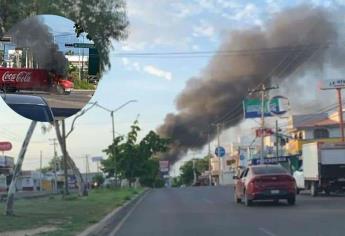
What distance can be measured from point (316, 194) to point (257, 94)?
4006 centimetres

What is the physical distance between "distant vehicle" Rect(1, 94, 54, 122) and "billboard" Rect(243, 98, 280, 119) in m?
63.7

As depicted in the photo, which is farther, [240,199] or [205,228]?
[240,199]

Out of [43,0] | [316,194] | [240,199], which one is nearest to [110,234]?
[43,0]

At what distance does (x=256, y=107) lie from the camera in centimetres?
7150

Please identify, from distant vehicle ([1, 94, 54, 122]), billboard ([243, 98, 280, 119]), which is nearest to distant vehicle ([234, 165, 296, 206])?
distant vehicle ([1, 94, 54, 122])

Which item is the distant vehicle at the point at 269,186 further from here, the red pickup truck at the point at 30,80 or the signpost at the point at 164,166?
the signpost at the point at 164,166

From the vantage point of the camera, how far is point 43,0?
11969 mm

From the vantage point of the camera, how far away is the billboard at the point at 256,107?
234 feet

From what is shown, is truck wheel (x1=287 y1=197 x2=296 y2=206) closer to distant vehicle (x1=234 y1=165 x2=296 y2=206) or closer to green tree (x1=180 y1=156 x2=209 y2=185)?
distant vehicle (x1=234 y1=165 x2=296 y2=206)

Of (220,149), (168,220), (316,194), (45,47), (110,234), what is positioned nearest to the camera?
(45,47)

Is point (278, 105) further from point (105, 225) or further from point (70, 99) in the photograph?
point (70, 99)

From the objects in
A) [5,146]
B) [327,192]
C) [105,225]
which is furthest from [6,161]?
[105,225]

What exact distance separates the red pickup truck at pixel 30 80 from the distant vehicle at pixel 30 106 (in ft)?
0.45

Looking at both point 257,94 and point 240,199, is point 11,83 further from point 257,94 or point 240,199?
point 257,94
